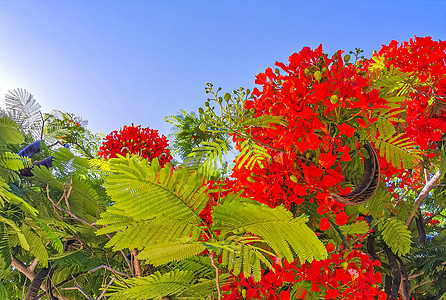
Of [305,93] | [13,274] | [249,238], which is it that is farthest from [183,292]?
[13,274]

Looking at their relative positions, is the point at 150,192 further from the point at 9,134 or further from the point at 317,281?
the point at 9,134

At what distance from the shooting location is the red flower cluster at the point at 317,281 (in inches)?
55.6

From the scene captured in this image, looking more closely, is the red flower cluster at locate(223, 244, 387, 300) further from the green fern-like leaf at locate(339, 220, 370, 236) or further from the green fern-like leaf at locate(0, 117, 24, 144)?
the green fern-like leaf at locate(0, 117, 24, 144)

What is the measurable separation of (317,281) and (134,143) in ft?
7.85

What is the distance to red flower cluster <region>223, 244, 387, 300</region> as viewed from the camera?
1413 millimetres

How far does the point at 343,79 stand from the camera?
52.3 inches

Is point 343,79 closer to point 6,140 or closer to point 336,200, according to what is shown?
point 336,200

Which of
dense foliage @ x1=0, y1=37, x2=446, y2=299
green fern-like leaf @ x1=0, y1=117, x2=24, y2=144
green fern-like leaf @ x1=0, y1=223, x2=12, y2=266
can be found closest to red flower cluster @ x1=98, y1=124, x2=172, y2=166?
dense foliage @ x1=0, y1=37, x2=446, y2=299

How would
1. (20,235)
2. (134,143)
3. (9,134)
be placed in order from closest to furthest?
(20,235), (9,134), (134,143)

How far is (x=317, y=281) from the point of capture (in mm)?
1427

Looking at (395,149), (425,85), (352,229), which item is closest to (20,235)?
(352,229)

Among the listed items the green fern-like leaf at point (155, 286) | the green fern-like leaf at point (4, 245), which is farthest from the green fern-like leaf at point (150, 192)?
the green fern-like leaf at point (4, 245)

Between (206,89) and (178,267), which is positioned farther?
(178,267)

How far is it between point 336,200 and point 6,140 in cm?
240
